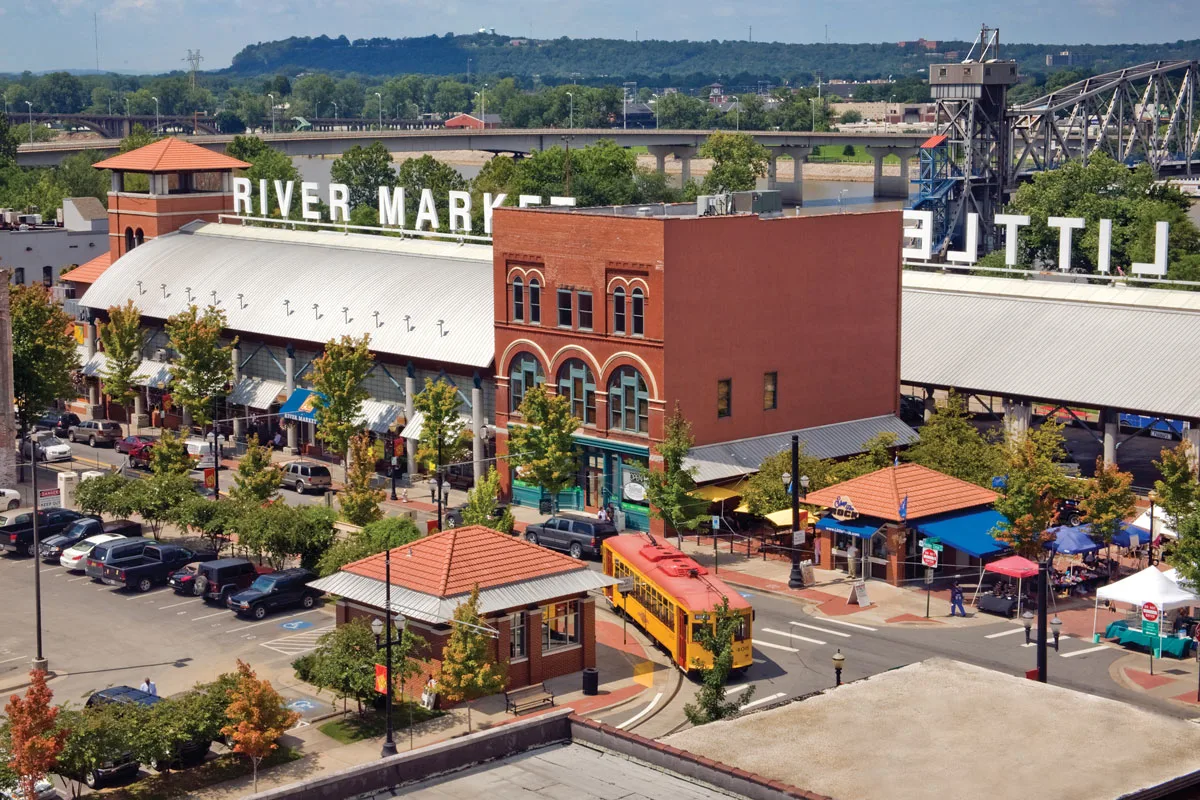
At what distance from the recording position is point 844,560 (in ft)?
232

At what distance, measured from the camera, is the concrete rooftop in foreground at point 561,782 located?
108ft

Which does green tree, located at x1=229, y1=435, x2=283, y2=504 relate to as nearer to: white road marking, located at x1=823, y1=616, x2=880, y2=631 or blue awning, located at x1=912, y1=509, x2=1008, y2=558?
white road marking, located at x1=823, y1=616, x2=880, y2=631

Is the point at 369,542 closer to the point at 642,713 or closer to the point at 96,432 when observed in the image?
the point at 642,713

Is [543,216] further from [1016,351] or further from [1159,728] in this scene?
[1159,728]

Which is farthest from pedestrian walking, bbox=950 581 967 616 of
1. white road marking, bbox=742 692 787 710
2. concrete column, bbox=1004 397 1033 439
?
concrete column, bbox=1004 397 1033 439

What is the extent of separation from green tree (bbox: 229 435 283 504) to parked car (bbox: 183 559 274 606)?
662 cm

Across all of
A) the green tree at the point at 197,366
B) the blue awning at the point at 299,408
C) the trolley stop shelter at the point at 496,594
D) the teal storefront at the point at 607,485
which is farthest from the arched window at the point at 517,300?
the trolley stop shelter at the point at 496,594

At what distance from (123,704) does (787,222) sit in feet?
133

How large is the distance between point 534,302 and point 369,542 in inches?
808

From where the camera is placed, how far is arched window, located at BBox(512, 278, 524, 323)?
82.2 m

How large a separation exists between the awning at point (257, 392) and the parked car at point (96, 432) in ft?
22.5

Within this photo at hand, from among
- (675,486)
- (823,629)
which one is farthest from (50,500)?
(823,629)

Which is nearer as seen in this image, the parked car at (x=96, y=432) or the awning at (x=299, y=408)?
the awning at (x=299, y=408)

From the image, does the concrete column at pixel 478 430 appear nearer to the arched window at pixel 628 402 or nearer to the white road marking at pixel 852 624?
the arched window at pixel 628 402
